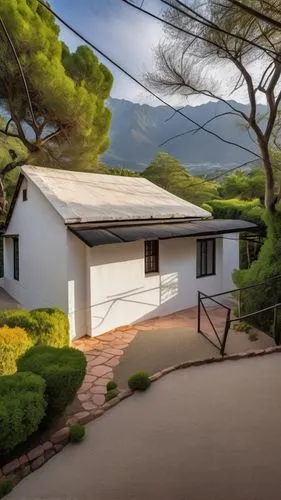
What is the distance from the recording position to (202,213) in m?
12.5

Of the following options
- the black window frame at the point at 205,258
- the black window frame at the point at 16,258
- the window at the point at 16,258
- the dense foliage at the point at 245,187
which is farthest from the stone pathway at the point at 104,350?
the dense foliage at the point at 245,187

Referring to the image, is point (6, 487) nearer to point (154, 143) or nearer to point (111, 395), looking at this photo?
point (111, 395)

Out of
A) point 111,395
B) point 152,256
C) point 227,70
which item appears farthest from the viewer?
point 152,256

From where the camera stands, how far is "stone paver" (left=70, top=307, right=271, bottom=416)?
5809mm

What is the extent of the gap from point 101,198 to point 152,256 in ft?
7.95

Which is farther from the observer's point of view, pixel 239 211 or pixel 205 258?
pixel 239 211

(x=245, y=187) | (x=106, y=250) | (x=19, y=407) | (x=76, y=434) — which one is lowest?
(x=76, y=434)

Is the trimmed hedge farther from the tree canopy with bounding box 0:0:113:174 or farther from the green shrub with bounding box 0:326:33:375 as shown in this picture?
the tree canopy with bounding box 0:0:113:174

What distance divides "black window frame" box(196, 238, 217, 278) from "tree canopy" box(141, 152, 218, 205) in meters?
10.7

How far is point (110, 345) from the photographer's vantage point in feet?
26.6

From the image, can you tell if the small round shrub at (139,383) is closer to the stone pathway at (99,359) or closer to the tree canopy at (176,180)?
the stone pathway at (99,359)

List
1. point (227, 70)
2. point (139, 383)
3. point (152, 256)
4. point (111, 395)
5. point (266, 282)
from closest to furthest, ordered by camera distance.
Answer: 1. point (111, 395)
2. point (139, 383)
3. point (266, 282)
4. point (227, 70)
5. point (152, 256)

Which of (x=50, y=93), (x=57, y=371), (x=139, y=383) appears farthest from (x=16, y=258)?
(x=57, y=371)

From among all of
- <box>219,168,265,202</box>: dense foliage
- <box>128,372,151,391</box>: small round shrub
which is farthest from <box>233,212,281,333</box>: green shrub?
<box>219,168,265,202</box>: dense foliage
